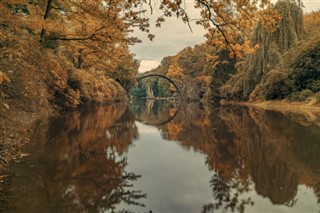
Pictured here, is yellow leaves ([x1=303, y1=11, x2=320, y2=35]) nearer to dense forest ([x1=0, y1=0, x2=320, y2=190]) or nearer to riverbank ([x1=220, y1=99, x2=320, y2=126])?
dense forest ([x1=0, y1=0, x2=320, y2=190])

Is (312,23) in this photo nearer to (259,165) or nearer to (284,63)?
(284,63)

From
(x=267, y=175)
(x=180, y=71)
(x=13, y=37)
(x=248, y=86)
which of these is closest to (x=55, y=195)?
(x=13, y=37)

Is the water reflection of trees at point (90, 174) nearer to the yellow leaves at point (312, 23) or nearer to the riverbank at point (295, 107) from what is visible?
the riverbank at point (295, 107)

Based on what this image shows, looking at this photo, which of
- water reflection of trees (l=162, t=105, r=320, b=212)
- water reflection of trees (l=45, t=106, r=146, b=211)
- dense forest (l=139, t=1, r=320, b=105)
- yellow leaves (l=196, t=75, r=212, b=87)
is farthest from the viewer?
yellow leaves (l=196, t=75, r=212, b=87)

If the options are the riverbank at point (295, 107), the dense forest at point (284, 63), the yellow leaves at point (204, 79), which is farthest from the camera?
the yellow leaves at point (204, 79)

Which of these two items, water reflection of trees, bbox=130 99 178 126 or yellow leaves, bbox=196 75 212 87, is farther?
yellow leaves, bbox=196 75 212 87

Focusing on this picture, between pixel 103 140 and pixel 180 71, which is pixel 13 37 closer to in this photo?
pixel 103 140

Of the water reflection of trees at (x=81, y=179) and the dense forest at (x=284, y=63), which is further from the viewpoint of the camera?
the dense forest at (x=284, y=63)

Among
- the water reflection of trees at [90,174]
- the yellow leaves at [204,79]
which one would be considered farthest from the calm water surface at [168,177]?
the yellow leaves at [204,79]

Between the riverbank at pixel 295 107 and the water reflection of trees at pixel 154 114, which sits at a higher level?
the riverbank at pixel 295 107

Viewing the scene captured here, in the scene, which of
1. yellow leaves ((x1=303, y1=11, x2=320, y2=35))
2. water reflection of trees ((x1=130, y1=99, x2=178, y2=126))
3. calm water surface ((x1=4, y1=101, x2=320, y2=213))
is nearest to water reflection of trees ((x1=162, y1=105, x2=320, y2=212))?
calm water surface ((x1=4, y1=101, x2=320, y2=213))

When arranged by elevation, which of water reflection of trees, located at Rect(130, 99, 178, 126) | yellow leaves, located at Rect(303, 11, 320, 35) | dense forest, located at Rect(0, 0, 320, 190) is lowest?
water reflection of trees, located at Rect(130, 99, 178, 126)

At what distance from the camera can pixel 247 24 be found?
176 inches

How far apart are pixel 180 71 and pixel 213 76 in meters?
23.7
